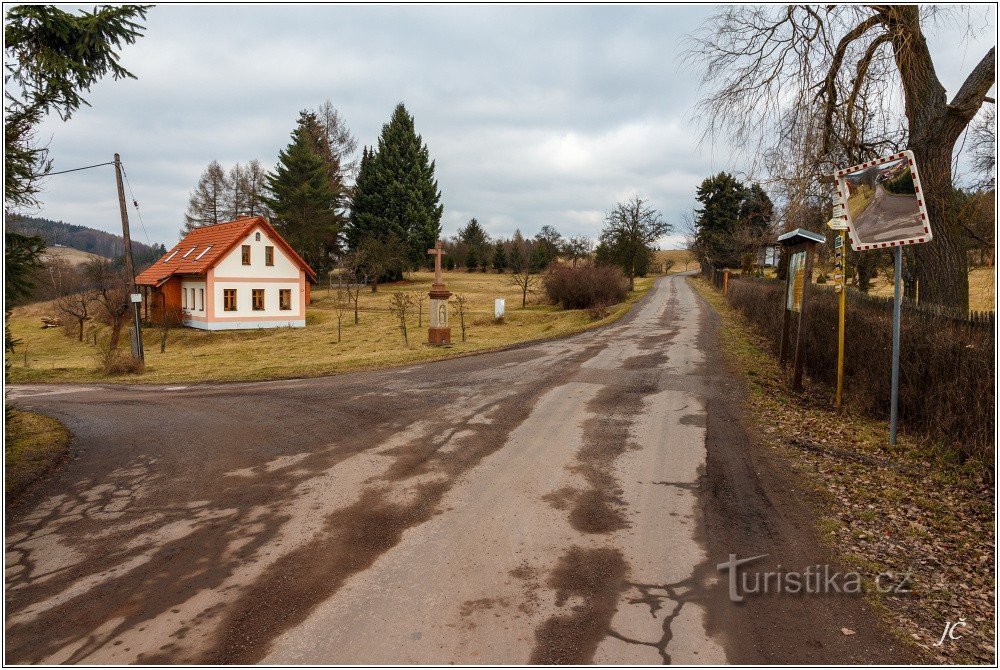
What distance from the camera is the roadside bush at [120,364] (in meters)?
19.7

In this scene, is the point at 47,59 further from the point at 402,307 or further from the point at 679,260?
the point at 679,260

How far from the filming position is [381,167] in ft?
184

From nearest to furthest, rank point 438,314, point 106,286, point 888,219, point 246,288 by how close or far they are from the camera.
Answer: point 888,219 → point 438,314 → point 246,288 → point 106,286

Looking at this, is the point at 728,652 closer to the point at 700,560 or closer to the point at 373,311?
the point at 700,560

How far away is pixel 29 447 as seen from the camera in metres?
8.42

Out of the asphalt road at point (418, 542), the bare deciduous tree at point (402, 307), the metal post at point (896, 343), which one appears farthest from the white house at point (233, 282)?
the metal post at point (896, 343)

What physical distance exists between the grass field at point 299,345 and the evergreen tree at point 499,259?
106 feet

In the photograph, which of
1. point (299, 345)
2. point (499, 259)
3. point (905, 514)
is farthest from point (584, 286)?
point (499, 259)

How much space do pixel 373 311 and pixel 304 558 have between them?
36.7 meters

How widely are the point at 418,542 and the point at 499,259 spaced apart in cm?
7197

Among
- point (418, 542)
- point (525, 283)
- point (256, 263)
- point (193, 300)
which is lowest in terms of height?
point (418, 542)

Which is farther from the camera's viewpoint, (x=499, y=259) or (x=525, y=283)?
(x=499, y=259)

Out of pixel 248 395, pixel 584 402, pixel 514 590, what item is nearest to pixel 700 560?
pixel 514 590

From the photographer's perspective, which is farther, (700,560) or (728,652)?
(700,560)
